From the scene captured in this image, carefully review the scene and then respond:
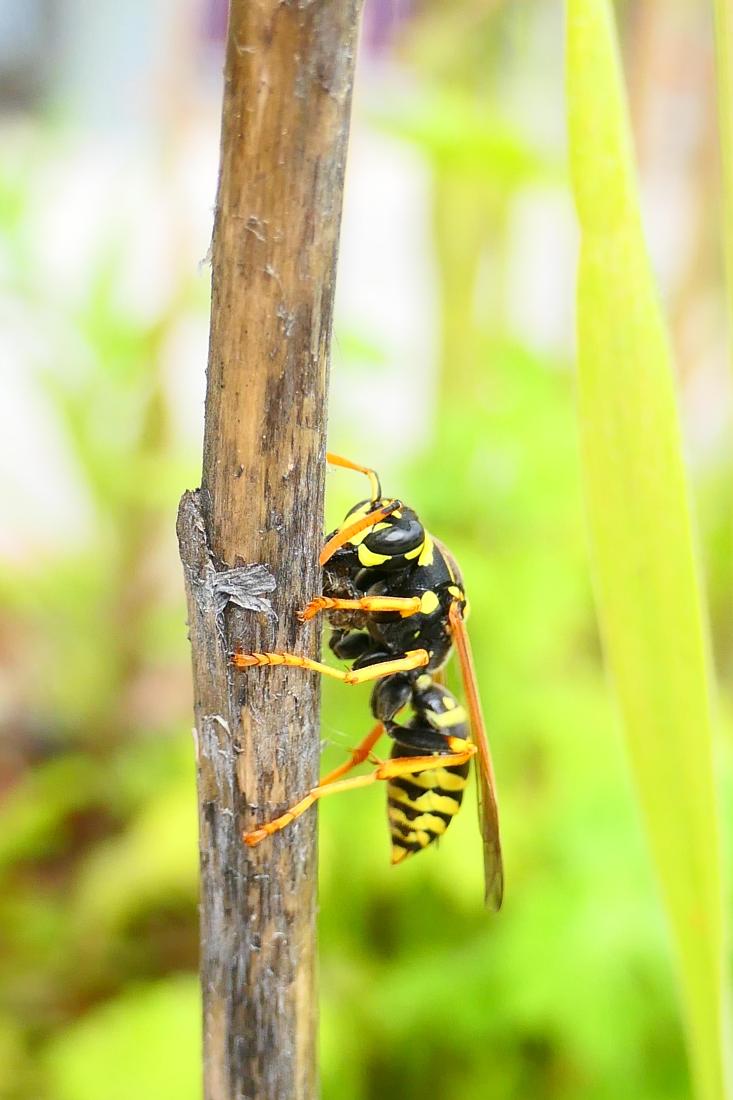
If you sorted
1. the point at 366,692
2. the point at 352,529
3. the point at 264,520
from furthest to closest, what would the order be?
1. the point at 366,692
2. the point at 352,529
3. the point at 264,520

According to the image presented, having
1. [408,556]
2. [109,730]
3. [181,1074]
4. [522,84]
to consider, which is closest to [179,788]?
[109,730]

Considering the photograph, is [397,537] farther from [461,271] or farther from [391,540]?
[461,271]

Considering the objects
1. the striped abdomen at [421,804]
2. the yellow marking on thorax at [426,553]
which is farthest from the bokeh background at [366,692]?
the yellow marking on thorax at [426,553]

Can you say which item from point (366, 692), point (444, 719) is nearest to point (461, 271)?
point (366, 692)

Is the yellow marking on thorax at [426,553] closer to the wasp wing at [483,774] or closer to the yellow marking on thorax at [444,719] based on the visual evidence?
the wasp wing at [483,774]

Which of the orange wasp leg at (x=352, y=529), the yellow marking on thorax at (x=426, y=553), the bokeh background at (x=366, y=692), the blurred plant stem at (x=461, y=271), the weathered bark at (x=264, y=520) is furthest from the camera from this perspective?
the blurred plant stem at (x=461, y=271)

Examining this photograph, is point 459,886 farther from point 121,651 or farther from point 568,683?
point 121,651
